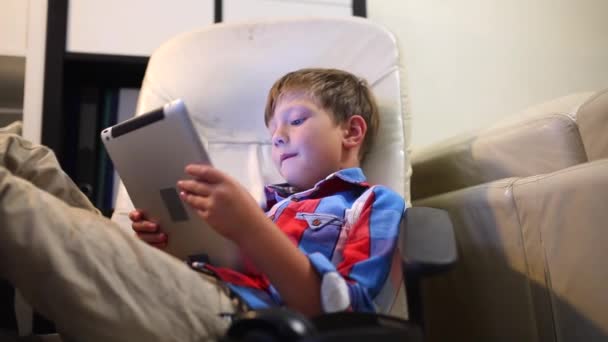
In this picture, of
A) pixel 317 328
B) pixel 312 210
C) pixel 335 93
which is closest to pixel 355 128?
pixel 335 93

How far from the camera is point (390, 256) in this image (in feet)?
2.41

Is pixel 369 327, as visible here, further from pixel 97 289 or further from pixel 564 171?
A: pixel 564 171

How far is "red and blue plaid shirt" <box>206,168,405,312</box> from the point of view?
651 millimetres

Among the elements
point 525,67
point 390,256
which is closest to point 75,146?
point 390,256

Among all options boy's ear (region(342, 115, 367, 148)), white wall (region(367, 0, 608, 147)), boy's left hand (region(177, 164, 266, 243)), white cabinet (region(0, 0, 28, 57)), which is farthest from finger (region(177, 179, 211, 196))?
white wall (region(367, 0, 608, 147))

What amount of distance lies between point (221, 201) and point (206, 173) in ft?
0.13

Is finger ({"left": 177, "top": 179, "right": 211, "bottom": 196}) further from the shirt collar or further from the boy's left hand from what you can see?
the shirt collar

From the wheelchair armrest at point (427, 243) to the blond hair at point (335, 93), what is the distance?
382 mm

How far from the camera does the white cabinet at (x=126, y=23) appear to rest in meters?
1.45

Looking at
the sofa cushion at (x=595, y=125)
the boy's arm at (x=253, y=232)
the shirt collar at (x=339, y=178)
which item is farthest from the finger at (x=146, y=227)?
the sofa cushion at (x=595, y=125)

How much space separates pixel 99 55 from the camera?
1443 millimetres

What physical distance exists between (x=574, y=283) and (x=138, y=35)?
1.32m

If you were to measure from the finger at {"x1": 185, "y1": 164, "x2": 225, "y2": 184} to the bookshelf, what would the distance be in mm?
958

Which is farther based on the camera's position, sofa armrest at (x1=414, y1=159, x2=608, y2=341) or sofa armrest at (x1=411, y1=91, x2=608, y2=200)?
sofa armrest at (x1=411, y1=91, x2=608, y2=200)
